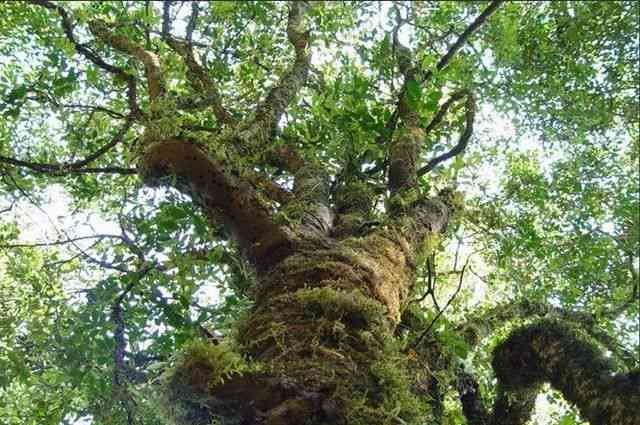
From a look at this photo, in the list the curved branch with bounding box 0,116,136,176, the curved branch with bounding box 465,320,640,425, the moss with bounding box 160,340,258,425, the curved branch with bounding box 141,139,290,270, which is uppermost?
the curved branch with bounding box 0,116,136,176

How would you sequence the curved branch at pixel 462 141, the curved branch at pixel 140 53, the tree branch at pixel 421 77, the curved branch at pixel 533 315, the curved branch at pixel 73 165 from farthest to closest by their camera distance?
the curved branch at pixel 462 141 → the tree branch at pixel 421 77 → the curved branch at pixel 533 315 → the curved branch at pixel 73 165 → the curved branch at pixel 140 53

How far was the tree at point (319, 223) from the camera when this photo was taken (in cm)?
236

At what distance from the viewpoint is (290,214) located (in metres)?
3.36

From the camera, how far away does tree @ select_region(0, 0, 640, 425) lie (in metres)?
2.36

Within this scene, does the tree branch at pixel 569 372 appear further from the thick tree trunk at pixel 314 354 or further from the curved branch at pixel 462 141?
the curved branch at pixel 462 141

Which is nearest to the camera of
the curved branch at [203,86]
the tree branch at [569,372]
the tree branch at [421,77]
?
the tree branch at [569,372]

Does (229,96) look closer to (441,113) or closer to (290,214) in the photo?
(441,113)

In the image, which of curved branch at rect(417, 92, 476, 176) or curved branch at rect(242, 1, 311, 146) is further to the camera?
curved branch at rect(417, 92, 476, 176)

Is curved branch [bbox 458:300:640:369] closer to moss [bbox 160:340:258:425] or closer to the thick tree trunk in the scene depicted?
the thick tree trunk

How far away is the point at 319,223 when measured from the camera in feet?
11.5

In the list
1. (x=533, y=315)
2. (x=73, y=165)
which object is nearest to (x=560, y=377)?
(x=533, y=315)

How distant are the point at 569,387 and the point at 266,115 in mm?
2790

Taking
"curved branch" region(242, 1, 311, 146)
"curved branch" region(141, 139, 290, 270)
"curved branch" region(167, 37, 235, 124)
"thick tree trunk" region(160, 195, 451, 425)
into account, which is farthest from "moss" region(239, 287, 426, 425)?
"curved branch" region(167, 37, 235, 124)

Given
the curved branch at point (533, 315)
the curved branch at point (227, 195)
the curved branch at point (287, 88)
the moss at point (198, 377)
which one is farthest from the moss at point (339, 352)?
the curved branch at point (533, 315)
